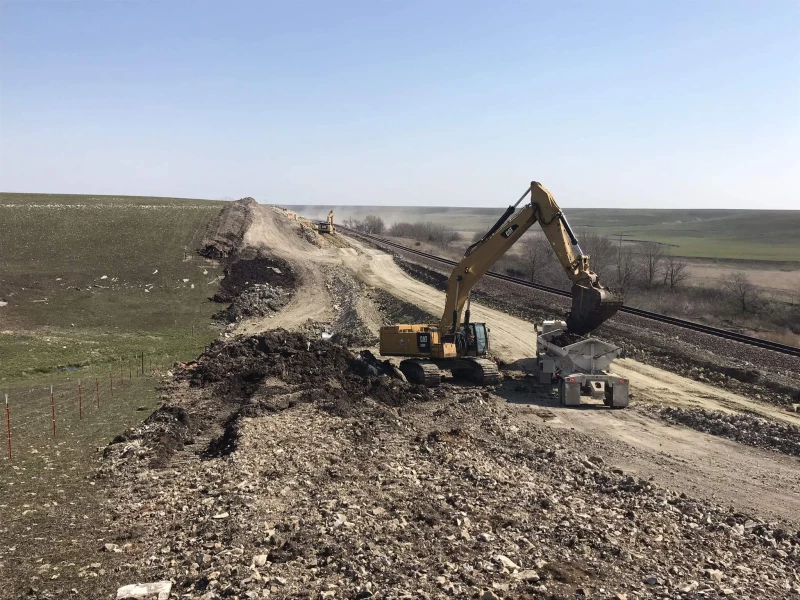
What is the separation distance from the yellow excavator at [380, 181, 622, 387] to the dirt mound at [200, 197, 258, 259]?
1274 inches

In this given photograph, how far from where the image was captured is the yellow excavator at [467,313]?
20.2 m

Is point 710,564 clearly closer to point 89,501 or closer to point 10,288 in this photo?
point 89,501

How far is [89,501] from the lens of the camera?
1201 cm

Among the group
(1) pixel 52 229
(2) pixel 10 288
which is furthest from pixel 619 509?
(1) pixel 52 229

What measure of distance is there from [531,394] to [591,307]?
3.71 meters

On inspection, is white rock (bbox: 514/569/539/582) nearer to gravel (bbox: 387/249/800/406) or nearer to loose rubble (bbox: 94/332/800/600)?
loose rubble (bbox: 94/332/800/600)

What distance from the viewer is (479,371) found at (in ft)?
72.4

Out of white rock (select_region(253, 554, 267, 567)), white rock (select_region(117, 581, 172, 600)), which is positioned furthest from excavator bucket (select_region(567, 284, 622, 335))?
white rock (select_region(117, 581, 172, 600))

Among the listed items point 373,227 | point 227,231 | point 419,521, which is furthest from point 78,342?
point 373,227

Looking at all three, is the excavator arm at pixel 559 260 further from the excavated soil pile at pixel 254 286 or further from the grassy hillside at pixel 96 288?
the excavated soil pile at pixel 254 286

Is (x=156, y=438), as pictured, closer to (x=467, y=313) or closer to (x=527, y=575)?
(x=527, y=575)

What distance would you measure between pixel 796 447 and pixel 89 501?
15.5 metres

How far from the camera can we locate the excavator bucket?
64.3ft

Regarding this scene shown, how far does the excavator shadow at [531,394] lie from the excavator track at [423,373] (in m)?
2.04
